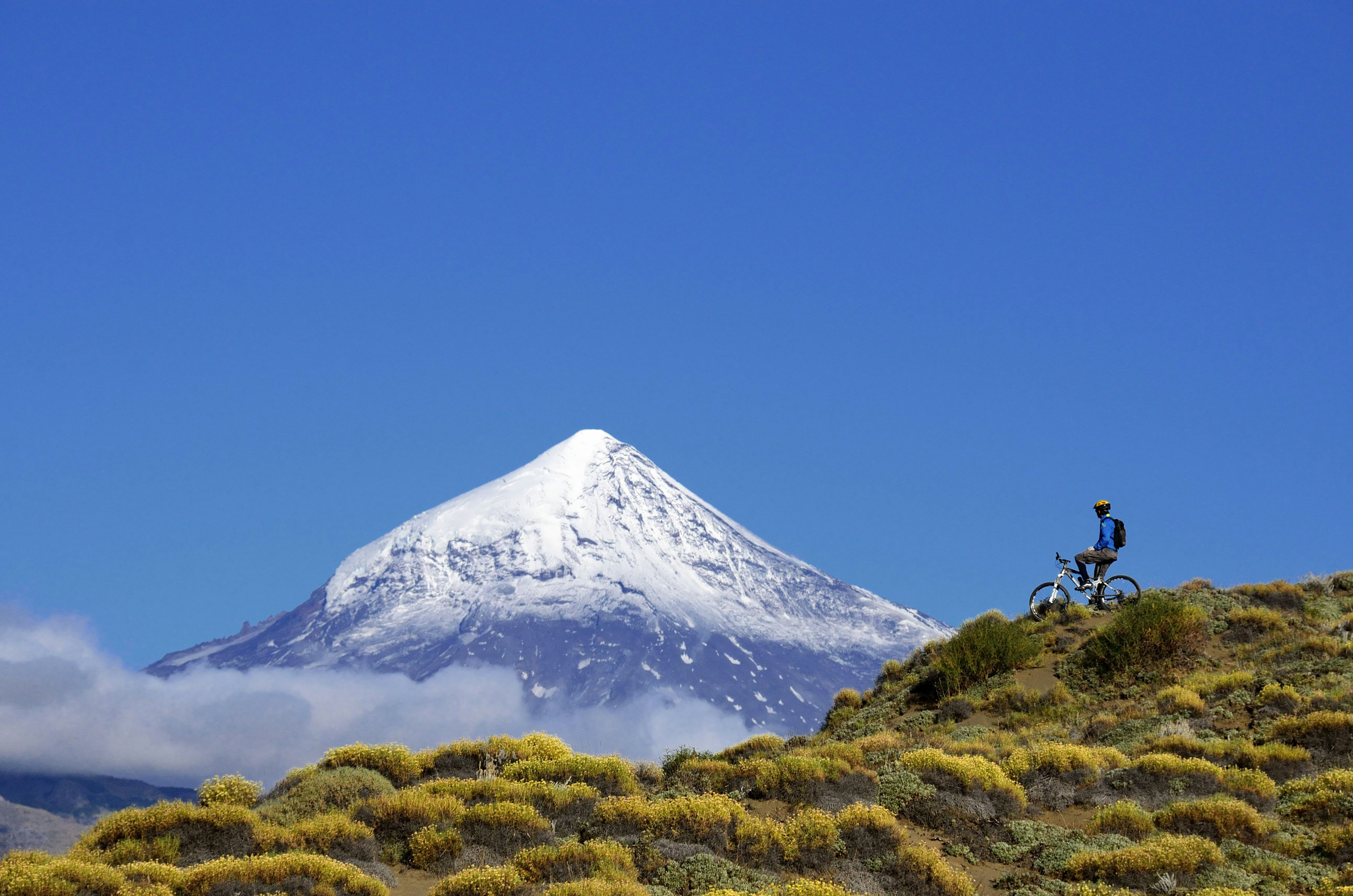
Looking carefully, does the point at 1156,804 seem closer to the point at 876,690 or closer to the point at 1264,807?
the point at 1264,807

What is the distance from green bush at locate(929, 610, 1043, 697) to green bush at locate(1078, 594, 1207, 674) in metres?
1.59

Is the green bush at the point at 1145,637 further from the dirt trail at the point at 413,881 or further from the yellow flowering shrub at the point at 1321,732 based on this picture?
the dirt trail at the point at 413,881

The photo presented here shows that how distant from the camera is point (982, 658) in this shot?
3000 centimetres

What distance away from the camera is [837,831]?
1617cm

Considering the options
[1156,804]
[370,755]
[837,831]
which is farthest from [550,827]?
[1156,804]

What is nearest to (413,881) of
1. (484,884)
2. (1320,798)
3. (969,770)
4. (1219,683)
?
(484,884)

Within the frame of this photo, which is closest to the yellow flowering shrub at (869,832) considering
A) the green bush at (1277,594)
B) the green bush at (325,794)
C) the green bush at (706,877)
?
the green bush at (706,877)

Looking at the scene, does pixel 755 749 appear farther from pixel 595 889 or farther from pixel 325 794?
pixel 595 889

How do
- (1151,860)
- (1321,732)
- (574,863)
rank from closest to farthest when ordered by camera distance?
(574,863), (1151,860), (1321,732)

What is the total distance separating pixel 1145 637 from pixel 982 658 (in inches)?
155

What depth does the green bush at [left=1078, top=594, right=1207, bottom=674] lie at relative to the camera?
28.0m

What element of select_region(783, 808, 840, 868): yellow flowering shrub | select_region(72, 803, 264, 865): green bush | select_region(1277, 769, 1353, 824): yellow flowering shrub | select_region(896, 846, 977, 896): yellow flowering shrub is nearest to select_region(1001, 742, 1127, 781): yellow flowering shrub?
select_region(1277, 769, 1353, 824): yellow flowering shrub

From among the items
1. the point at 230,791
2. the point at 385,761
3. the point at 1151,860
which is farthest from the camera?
the point at 385,761

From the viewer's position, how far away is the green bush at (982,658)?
29844mm
